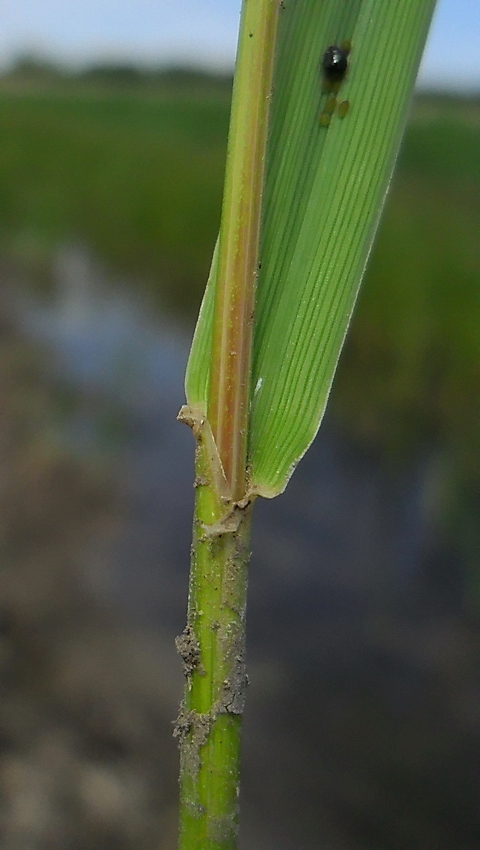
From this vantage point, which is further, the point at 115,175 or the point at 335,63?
the point at 115,175

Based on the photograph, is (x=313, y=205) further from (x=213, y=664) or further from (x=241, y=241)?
(x=213, y=664)

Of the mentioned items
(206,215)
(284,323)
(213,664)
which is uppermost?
(206,215)

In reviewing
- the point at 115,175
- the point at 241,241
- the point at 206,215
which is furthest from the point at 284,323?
the point at 115,175

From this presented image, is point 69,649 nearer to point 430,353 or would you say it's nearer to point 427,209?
point 430,353

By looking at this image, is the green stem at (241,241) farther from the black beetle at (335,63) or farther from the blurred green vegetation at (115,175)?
the blurred green vegetation at (115,175)

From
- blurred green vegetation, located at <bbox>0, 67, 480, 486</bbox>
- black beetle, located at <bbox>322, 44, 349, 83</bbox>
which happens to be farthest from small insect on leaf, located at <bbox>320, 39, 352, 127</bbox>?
blurred green vegetation, located at <bbox>0, 67, 480, 486</bbox>

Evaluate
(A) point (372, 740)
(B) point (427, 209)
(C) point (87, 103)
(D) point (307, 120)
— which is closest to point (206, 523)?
(D) point (307, 120)

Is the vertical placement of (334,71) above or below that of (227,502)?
above

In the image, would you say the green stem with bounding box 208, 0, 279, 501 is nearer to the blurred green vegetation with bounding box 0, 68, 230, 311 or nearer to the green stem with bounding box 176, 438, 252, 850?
the green stem with bounding box 176, 438, 252, 850
